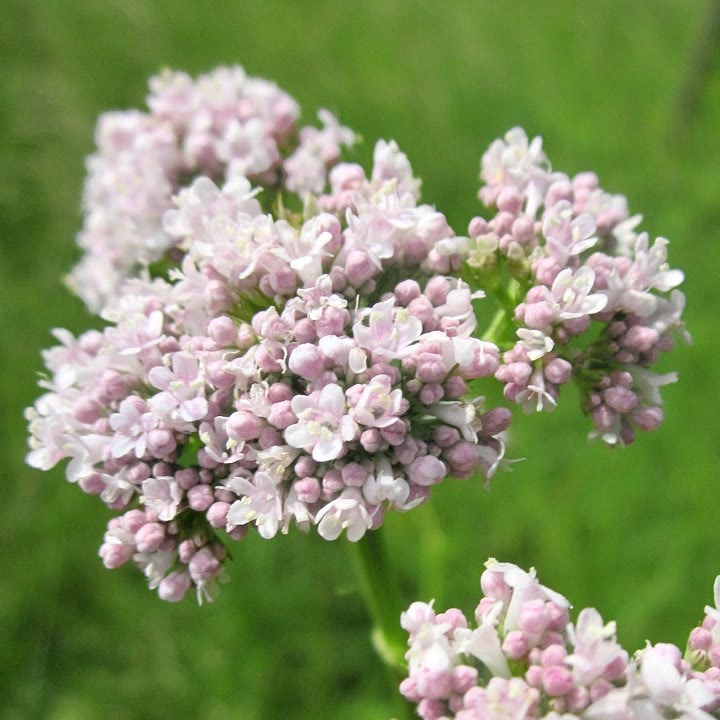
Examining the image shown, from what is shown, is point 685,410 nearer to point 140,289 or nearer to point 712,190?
point 712,190

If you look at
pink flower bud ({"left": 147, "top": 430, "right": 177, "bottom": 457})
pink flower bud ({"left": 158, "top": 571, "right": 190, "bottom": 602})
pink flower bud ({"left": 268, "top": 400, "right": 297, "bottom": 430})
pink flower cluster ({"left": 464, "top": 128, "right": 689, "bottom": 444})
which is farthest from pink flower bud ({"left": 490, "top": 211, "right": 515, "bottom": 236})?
pink flower bud ({"left": 158, "top": 571, "right": 190, "bottom": 602})

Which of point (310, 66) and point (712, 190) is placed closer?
point (712, 190)

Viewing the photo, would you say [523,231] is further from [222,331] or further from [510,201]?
[222,331]

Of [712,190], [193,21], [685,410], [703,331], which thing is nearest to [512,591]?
[685,410]

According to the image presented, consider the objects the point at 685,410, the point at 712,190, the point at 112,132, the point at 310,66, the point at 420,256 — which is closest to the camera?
the point at 420,256

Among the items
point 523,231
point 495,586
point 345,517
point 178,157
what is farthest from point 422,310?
point 178,157

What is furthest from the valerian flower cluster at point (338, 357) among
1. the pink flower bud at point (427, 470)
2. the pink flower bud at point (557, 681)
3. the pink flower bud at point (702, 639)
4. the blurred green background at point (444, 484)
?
the blurred green background at point (444, 484)

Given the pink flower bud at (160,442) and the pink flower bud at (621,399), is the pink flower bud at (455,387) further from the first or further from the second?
the pink flower bud at (160,442)
